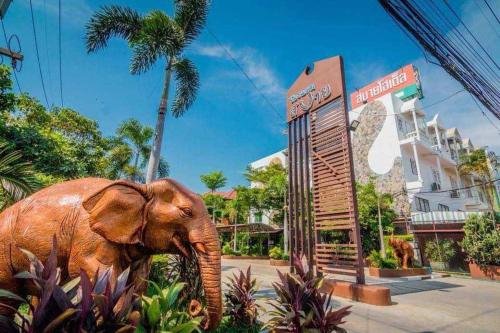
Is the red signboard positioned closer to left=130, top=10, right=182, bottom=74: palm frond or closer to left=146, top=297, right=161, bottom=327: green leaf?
left=130, top=10, right=182, bottom=74: palm frond

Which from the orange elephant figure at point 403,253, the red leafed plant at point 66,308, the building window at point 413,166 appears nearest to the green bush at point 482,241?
the orange elephant figure at point 403,253

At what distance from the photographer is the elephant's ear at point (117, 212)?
2953 mm

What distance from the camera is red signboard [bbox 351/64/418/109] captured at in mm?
28984

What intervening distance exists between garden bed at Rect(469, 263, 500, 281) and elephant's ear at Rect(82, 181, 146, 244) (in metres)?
16.5

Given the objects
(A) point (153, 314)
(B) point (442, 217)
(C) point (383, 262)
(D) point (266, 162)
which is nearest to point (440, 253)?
(B) point (442, 217)

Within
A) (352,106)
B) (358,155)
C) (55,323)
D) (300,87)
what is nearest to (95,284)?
(55,323)

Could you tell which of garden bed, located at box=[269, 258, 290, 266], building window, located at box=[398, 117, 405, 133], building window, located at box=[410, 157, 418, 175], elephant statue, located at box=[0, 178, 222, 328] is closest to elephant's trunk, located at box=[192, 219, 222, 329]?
elephant statue, located at box=[0, 178, 222, 328]

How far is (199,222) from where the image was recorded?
10.6ft

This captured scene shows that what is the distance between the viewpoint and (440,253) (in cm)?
1720

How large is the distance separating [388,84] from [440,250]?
1937 centimetres

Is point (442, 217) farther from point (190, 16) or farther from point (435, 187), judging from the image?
point (190, 16)

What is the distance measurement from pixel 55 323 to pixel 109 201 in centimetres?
176

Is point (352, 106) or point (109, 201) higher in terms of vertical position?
point (352, 106)

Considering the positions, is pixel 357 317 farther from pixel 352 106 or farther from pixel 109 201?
pixel 352 106
